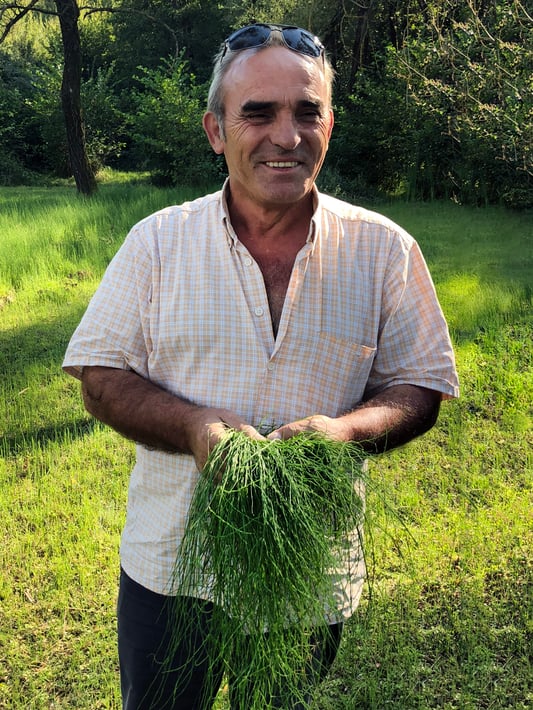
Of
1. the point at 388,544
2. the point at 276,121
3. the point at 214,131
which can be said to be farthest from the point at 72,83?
the point at 276,121

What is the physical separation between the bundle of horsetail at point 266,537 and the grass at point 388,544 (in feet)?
0.57

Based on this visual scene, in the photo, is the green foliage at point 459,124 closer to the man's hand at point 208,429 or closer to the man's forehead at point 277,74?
the man's forehead at point 277,74

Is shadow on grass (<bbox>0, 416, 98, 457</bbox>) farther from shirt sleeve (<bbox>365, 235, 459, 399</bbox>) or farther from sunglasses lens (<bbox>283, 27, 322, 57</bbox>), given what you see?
sunglasses lens (<bbox>283, 27, 322, 57</bbox>)

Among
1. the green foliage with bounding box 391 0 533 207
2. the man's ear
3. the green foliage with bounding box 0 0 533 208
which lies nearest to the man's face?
the man's ear

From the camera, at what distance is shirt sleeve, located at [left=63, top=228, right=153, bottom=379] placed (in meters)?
1.80

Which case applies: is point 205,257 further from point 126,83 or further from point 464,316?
point 126,83

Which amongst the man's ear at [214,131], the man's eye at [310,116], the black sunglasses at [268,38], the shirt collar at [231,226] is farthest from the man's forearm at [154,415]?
the black sunglasses at [268,38]

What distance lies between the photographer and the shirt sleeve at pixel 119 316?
1800mm

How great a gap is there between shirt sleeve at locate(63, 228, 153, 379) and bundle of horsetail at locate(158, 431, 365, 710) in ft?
1.41

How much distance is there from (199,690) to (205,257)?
1.12 m

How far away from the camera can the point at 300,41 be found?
1815mm

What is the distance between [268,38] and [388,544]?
270cm

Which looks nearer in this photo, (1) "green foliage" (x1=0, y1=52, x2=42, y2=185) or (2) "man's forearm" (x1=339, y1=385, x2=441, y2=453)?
(2) "man's forearm" (x1=339, y1=385, x2=441, y2=453)

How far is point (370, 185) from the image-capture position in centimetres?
1733
